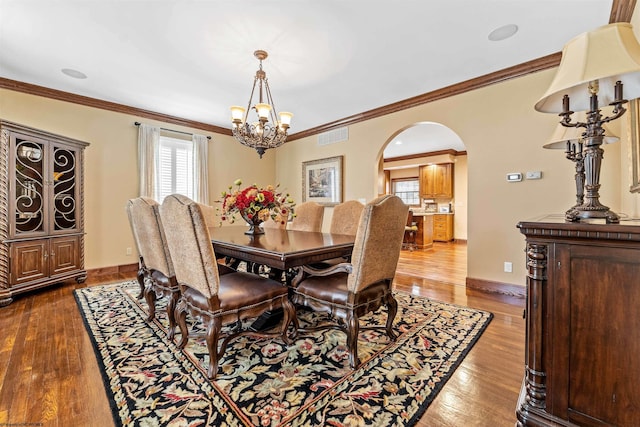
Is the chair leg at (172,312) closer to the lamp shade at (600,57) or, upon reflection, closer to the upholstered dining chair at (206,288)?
the upholstered dining chair at (206,288)

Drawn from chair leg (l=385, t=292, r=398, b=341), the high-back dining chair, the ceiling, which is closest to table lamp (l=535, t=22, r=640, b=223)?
chair leg (l=385, t=292, r=398, b=341)

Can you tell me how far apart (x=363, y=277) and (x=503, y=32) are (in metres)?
2.60

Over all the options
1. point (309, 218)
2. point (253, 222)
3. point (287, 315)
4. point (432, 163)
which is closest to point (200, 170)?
point (309, 218)

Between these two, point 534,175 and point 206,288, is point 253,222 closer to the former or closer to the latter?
point 206,288

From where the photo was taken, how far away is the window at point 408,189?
29.7 feet

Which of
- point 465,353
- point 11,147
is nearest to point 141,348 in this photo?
point 465,353

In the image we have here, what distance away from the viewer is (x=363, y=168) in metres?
4.66

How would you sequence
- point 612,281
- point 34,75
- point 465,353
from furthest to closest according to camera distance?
point 34,75 < point 465,353 < point 612,281

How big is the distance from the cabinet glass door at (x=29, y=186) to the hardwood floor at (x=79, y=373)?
91cm

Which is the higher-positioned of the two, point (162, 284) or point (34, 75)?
point (34, 75)

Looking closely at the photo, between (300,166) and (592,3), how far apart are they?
454 centimetres

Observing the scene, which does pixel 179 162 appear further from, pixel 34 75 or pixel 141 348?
pixel 141 348

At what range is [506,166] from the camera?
318 centimetres

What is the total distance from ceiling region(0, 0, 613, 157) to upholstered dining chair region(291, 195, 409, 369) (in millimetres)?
1708
